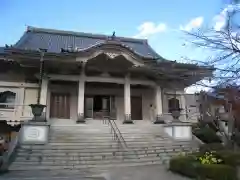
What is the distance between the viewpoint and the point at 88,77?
1944 centimetres

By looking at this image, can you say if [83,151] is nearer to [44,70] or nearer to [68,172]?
[68,172]

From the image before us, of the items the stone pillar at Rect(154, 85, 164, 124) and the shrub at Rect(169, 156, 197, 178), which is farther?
the stone pillar at Rect(154, 85, 164, 124)

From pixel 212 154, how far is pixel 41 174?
20.3ft

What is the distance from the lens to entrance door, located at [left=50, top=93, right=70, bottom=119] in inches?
790

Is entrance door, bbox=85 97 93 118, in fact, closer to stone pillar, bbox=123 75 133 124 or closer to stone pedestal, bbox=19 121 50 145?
stone pillar, bbox=123 75 133 124

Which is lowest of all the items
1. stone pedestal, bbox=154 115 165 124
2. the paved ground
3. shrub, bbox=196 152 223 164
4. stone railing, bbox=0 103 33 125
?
the paved ground

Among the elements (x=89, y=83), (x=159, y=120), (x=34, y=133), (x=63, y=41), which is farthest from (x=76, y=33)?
(x=34, y=133)

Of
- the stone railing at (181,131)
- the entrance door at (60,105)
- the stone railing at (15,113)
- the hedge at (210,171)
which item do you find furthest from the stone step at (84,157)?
the entrance door at (60,105)

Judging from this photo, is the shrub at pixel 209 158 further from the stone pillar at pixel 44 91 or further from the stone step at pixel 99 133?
the stone pillar at pixel 44 91

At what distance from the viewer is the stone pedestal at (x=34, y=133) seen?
13750 millimetres

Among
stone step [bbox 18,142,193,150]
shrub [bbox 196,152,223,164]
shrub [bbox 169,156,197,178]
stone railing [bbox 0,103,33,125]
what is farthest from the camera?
stone railing [bbox 0,103,33,125]

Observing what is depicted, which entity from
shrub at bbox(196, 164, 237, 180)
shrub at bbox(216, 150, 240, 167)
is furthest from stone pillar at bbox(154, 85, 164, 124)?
shrub at bbox(196, 164, 237, 180)

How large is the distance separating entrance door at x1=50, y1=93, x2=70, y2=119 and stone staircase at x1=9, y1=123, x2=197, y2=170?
3691 mm

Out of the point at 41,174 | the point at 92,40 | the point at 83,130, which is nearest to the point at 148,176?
the point at 41,174
